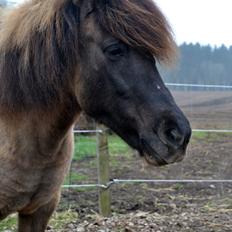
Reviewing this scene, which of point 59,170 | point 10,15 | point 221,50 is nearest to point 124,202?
point 59,170

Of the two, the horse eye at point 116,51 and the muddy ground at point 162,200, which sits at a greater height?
the horse eye at point 116,51

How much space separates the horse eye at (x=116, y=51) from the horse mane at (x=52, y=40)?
0.14 feet

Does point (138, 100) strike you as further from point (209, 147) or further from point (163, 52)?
point (209, 147)

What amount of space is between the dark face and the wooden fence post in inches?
107

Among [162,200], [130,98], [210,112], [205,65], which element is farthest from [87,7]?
[210,112]

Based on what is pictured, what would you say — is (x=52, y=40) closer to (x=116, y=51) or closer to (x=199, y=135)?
(x=116, y=51)

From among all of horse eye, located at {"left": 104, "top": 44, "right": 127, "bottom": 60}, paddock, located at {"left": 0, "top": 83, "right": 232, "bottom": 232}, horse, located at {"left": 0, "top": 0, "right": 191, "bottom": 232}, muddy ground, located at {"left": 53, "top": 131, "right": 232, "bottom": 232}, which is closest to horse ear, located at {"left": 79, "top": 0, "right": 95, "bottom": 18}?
horse, located at {"left": 0, "top": 0, "right": 191, "bottom": 232}

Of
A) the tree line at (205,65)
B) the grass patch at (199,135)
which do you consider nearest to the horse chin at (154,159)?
the tree line at (205,65)

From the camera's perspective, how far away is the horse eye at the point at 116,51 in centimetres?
260

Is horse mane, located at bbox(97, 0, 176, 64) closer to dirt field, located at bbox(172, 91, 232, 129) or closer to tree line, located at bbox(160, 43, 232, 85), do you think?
Result: tree line, located at bbox(160, 43, 232, 85)

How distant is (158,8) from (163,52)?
26 centimetres

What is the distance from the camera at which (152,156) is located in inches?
100

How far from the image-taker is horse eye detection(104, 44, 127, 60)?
8.54ft

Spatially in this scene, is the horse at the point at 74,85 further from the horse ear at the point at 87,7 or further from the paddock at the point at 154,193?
the paddock at the point at 154,193
